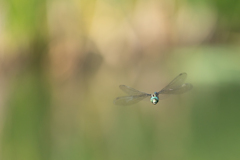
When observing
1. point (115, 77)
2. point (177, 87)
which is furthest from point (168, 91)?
point (115, 77)

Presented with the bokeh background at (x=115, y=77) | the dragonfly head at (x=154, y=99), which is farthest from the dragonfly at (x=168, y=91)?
the bokeh background at (x=115, y=77)

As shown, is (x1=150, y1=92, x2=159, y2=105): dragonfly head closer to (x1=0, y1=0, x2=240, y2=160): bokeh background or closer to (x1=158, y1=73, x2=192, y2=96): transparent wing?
(x1=158, y1=73, x2=192, y2=96): transparent wing

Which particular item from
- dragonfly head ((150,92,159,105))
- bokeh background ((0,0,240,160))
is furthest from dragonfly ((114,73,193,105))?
bokeh background ((0,0,240,160))

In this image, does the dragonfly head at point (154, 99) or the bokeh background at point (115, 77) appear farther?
the bokeh background at point (115, 77)

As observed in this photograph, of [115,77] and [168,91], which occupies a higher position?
[115,77]

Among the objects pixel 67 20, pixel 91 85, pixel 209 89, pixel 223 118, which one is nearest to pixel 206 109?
pixel 223 118

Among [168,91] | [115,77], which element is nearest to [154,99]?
[168,91]

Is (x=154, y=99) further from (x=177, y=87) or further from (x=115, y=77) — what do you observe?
(x=115, y=77)

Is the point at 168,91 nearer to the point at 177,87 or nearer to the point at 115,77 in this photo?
the point at 177,87

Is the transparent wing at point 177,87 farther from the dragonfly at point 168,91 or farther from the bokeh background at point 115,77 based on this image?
the bokeh background at point 115,77

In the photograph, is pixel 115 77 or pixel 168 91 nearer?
pixel 168 91
